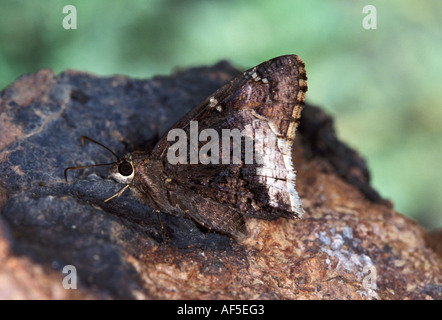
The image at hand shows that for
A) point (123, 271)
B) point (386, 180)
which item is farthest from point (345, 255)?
point (386, 180)

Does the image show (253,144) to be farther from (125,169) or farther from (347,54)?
(347,54)

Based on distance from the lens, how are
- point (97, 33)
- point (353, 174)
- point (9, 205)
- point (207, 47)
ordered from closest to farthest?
1. point (9, 205)
2. point (353, 174)
3. point (97, 33)
4. point (207, 47)

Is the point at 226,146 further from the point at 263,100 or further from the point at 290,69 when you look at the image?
the point at 290,69

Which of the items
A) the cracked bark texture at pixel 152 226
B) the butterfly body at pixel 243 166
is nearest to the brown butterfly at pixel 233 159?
the butterfly body at pixel 243 166

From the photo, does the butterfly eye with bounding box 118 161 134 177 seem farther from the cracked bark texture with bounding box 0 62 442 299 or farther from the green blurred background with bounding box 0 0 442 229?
the green blurred background with bounding box 0 0 442 229

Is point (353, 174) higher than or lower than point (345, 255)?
higher

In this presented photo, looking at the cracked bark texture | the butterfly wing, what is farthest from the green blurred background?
the butterfly wing

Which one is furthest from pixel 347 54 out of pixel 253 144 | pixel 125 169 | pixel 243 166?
pixel 125 169
